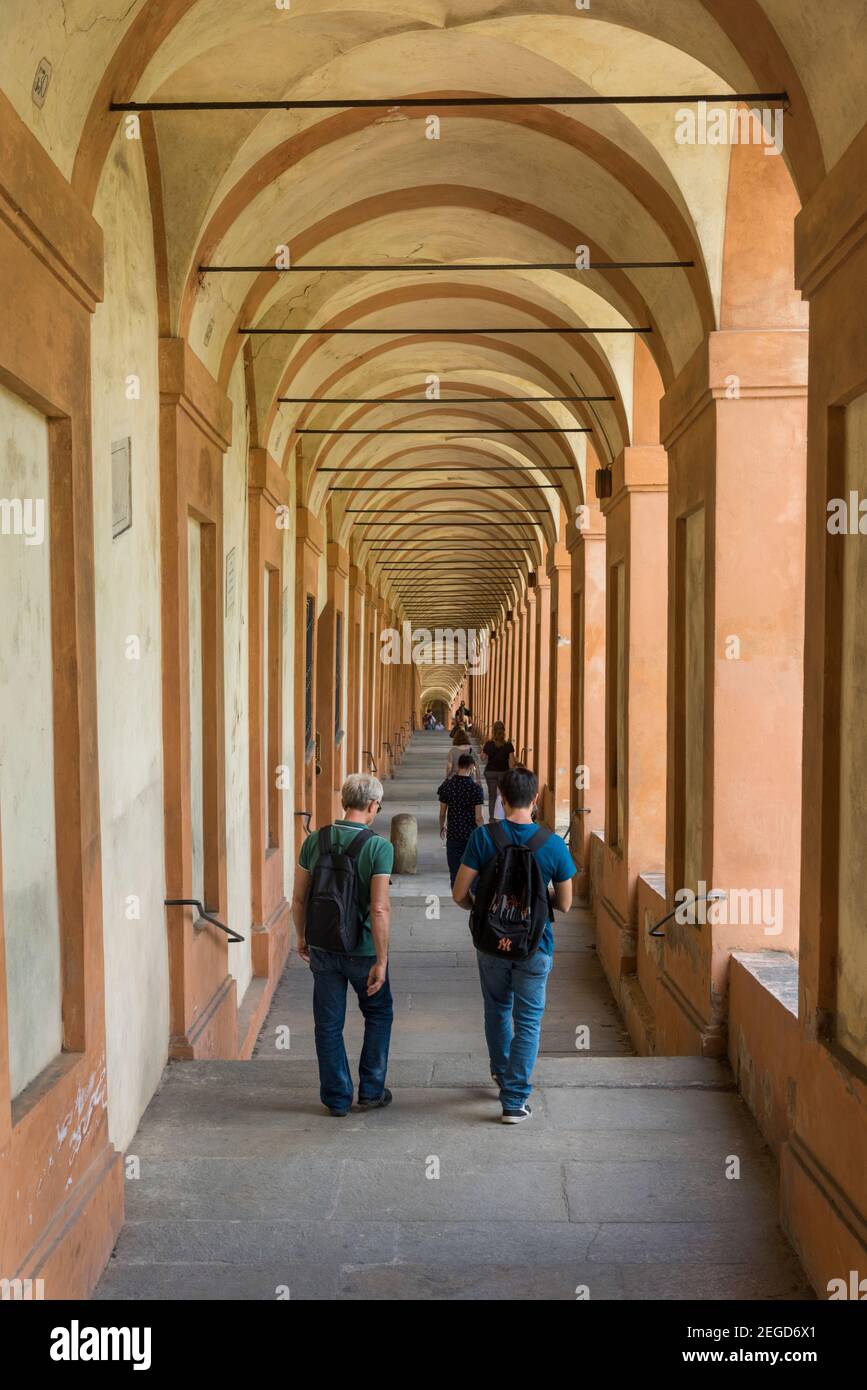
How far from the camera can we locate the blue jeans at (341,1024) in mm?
5762

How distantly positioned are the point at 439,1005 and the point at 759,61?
6.86 m

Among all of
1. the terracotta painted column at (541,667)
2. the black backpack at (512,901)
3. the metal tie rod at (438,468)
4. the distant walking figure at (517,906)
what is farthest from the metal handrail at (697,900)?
the terracotta painted column at (541,667)

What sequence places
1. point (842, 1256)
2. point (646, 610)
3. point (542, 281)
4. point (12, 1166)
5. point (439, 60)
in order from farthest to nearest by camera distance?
point (542, 281)
point (646, 610)
point (439, 60)
point (842, 1256)
point (12, 1166)

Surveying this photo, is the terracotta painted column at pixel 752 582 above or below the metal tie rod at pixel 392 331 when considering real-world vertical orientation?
below

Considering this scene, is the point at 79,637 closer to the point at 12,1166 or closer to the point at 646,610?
the point at 12,1166

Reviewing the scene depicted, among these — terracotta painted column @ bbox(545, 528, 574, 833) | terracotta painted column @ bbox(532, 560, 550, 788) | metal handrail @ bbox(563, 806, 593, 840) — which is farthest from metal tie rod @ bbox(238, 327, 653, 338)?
terracotta painted column @ bbox(532, 560, 550, 788)

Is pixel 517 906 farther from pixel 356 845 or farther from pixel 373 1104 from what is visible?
pixel 373 1104

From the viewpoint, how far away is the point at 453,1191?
5098 millimetres

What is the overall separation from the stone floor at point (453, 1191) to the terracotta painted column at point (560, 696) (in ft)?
35.0

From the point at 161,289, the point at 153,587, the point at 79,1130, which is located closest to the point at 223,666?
the point at 153,587

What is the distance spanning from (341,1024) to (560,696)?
12.9 metres

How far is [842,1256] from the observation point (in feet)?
13.8

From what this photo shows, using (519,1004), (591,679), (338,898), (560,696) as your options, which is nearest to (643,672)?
(591,679)

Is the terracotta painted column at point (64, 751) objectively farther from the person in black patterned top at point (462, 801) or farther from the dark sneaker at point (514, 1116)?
the person in black patterned top at point (462, 801)
